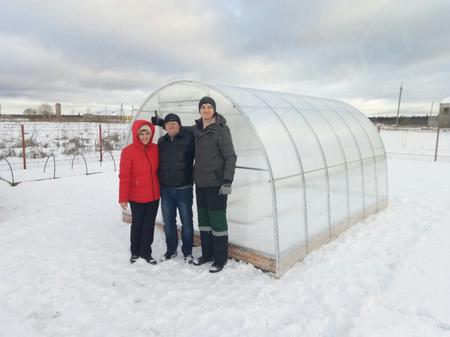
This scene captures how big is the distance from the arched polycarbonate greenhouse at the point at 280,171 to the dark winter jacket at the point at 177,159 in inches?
32.4

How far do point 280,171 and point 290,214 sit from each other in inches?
24.4

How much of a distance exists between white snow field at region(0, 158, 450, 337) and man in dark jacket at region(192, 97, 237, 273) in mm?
442

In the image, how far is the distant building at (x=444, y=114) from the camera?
42722 millimetres

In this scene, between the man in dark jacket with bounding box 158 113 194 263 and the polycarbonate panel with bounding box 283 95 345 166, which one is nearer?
the man in dark jacket with bounding box 158 113 194 263

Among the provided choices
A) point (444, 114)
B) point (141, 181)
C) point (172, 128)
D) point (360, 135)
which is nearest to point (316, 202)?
point (172, 128)

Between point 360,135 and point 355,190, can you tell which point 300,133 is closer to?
point 355,190

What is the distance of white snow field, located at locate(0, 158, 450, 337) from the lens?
3.35 m

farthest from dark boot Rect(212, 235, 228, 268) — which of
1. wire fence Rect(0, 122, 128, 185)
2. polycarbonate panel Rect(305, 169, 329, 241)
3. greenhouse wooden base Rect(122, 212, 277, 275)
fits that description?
wire fence Rect(0, 122, 128, 185)

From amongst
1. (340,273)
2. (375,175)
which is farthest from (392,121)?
(340,273)

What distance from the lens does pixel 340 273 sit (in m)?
4.45

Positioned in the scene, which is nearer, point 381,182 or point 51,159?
point 381,182

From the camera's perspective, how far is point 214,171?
14.0ft

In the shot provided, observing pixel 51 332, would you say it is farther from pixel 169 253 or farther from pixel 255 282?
pixel 255 282

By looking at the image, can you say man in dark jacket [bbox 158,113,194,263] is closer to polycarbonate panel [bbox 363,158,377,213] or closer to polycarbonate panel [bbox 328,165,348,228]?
polycarbonate panel [bbox 328,165,348,228]
